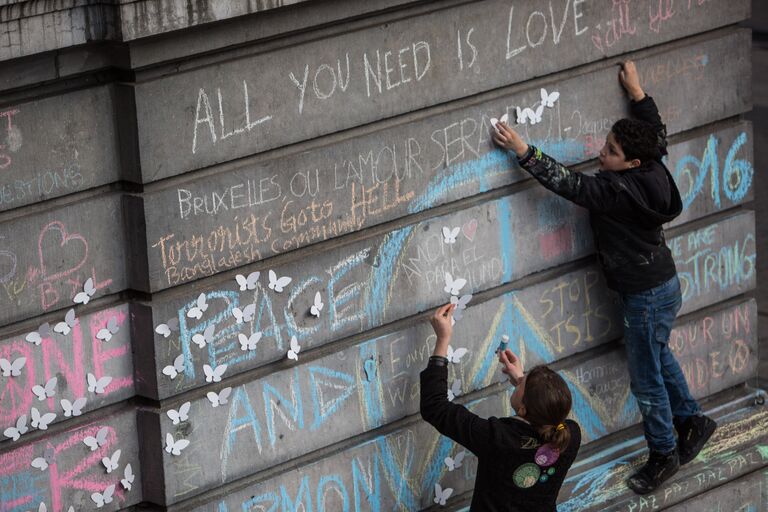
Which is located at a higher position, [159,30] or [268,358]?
[159,30]

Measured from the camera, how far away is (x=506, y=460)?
645cm

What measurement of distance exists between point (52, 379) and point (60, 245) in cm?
53

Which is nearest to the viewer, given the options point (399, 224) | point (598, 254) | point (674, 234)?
point (399, 224)

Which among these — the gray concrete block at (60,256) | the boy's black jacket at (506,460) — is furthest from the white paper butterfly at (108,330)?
the boy's black jacket at (506,460)

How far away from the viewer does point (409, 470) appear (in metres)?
7.28

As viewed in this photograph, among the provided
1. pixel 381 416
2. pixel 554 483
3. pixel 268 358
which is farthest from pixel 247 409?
pixel 554 483

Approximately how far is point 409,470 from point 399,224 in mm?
1159

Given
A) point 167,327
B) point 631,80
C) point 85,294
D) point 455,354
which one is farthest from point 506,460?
point 631,80

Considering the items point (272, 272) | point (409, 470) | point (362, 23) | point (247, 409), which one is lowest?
point (409, 470)

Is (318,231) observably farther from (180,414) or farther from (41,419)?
(41,419)

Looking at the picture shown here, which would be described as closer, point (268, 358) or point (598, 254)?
point (268, 358)

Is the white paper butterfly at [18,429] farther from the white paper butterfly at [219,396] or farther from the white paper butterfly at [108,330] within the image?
the white paper butterfly at [219,396]

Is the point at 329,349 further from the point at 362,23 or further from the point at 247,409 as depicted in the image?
the point at 362,23

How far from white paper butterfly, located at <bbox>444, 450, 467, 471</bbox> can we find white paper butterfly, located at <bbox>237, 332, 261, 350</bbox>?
1336 millimetres
